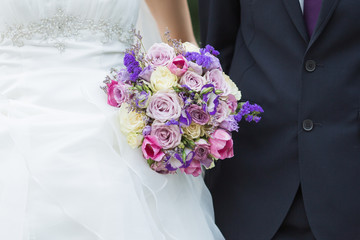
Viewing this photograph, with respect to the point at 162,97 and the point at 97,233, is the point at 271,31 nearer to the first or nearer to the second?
the point at 162,97

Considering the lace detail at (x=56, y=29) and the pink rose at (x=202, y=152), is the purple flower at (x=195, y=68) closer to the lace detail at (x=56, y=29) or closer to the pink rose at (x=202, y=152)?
the pink rose at (x=202, y=152)

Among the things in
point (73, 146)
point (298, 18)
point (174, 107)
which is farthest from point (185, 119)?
point (298, 18)

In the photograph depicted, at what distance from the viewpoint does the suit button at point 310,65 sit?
2551 mm

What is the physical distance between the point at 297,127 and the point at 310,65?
0.25 m

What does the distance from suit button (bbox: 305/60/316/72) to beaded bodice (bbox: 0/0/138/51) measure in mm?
802

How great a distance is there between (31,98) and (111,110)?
303mm

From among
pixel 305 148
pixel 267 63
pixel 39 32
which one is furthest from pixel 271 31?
pixel 39 32

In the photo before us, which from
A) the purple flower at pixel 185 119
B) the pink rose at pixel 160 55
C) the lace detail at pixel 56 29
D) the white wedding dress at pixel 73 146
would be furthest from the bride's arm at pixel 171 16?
the purple flower at pixel 185 119

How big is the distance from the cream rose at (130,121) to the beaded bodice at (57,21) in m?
0.44

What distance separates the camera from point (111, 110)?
2482 millimetres

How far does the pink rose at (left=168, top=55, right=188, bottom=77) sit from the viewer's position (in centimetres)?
240

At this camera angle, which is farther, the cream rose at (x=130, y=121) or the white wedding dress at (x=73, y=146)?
the cream rose at (x=130, y=121)

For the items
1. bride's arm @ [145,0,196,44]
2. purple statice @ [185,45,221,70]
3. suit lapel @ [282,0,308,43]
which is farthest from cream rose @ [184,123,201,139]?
bride's arm @ [145,0,196,44]

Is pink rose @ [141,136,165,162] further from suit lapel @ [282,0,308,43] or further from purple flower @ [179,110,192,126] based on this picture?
suit lapel @ [282,0,308,43]
